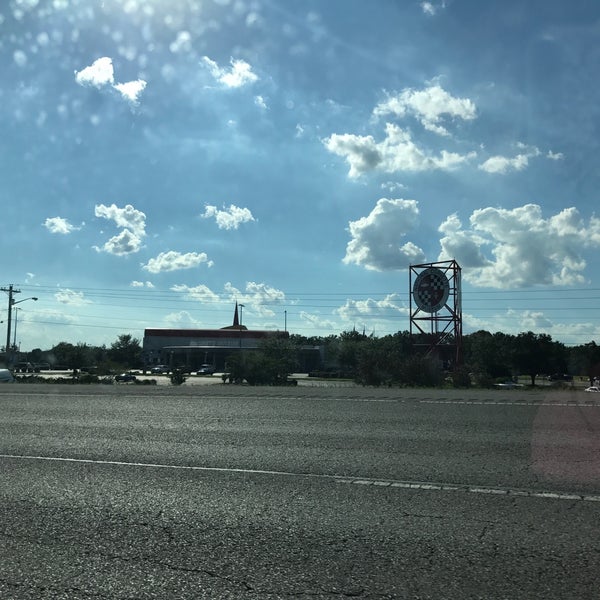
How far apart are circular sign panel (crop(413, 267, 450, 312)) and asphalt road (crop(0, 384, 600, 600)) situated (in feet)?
96.0

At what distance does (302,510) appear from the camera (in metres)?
5.67

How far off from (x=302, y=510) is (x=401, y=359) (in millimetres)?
28547

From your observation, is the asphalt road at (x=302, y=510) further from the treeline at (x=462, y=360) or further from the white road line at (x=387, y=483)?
the treeline at (x=462, y=360)

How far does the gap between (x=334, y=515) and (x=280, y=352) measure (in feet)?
189

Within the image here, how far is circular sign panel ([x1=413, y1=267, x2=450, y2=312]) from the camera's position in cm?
4006

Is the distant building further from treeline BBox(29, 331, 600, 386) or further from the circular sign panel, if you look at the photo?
the circular sign panel

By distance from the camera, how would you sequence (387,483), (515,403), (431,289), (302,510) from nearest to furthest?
(302,510) < (387,483) < (515,403) < (431,289)

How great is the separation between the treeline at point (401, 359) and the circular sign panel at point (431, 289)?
3.08m

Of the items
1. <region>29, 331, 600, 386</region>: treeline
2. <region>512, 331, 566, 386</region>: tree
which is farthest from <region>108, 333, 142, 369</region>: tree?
<region>512, 331, 566, 386</region>: tree

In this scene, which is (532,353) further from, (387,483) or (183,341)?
(183,341)

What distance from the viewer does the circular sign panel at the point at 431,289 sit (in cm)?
4006

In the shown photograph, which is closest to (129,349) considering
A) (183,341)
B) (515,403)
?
(183,341)

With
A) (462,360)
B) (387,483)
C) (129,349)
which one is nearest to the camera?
(387,483)

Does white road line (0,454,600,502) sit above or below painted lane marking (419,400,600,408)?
below
